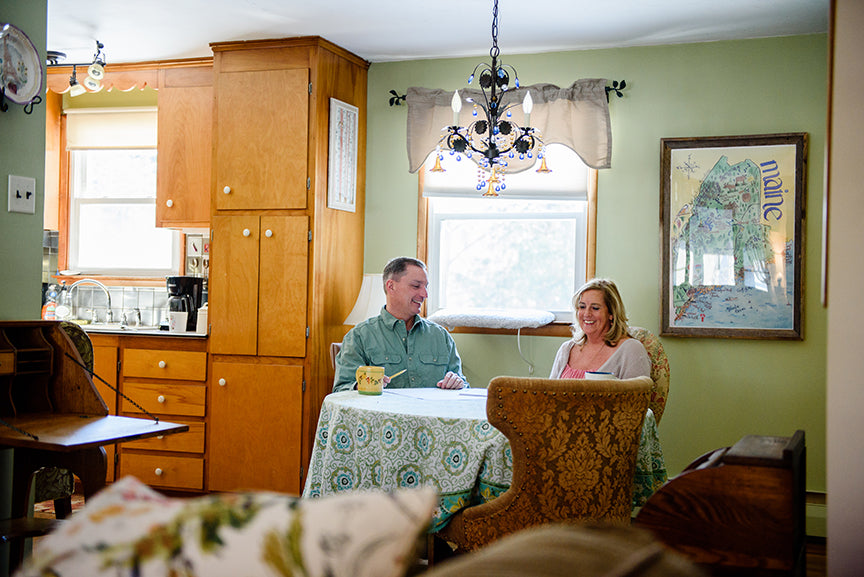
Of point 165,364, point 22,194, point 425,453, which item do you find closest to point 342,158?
point 165,364

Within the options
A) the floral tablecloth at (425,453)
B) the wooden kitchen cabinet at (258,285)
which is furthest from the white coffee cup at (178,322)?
the floral tablecloth at (425,453)

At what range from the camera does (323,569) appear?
0.73 m

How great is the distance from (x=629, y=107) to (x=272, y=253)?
6.58 feet

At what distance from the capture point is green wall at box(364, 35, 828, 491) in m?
3.97

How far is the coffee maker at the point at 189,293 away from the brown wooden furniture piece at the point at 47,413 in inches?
79.0

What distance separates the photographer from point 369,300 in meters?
4.27

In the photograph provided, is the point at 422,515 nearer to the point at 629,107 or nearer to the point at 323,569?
the point at 323,569

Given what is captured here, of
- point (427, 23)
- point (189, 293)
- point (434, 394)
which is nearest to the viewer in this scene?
point (434, 394)

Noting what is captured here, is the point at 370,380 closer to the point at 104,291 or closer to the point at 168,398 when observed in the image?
the point at 168,398

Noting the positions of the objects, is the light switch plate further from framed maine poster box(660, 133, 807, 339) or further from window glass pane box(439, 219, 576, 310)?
framed maine poster box(660, 133, 807, 339)

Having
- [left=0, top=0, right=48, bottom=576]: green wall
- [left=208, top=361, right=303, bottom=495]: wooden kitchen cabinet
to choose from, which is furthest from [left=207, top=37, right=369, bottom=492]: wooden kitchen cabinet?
[left=0, top=0, right=48, bottom=576]: green wall

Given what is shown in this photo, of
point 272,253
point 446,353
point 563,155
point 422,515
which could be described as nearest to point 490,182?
point 446,353

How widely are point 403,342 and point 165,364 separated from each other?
1.54 metres

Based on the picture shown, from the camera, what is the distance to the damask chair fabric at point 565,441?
7.36ft
